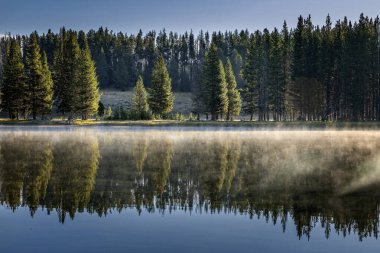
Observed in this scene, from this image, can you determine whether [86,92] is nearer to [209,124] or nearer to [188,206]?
[209,124]

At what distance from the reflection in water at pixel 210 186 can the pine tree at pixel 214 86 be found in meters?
67.9

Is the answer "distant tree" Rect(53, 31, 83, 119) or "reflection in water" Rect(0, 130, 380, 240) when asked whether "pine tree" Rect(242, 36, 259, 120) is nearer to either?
"distant tree" Rect(53, 31, 83, 119)

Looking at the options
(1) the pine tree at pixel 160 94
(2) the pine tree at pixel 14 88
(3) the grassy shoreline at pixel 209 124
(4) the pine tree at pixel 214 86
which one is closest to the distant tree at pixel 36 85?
(2) the pine tree at pixel 14 88

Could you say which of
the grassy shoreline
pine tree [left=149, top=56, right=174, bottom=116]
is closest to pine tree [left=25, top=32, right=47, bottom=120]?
the grassy shoreline

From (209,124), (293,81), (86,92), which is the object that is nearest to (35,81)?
(86,92)

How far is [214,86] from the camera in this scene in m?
94.9

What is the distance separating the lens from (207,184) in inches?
652

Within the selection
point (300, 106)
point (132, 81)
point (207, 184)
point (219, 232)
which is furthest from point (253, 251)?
point (132, 81)

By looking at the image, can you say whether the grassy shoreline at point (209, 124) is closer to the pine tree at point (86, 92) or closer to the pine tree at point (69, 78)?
the pine tree at point (86, 92)

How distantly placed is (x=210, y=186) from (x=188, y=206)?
3234 millimetres

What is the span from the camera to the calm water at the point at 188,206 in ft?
31.4

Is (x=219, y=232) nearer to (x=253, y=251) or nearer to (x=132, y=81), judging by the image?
(x=253, y=251)

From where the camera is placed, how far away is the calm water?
9570 mm

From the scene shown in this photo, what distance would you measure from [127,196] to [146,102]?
83.1 meters
